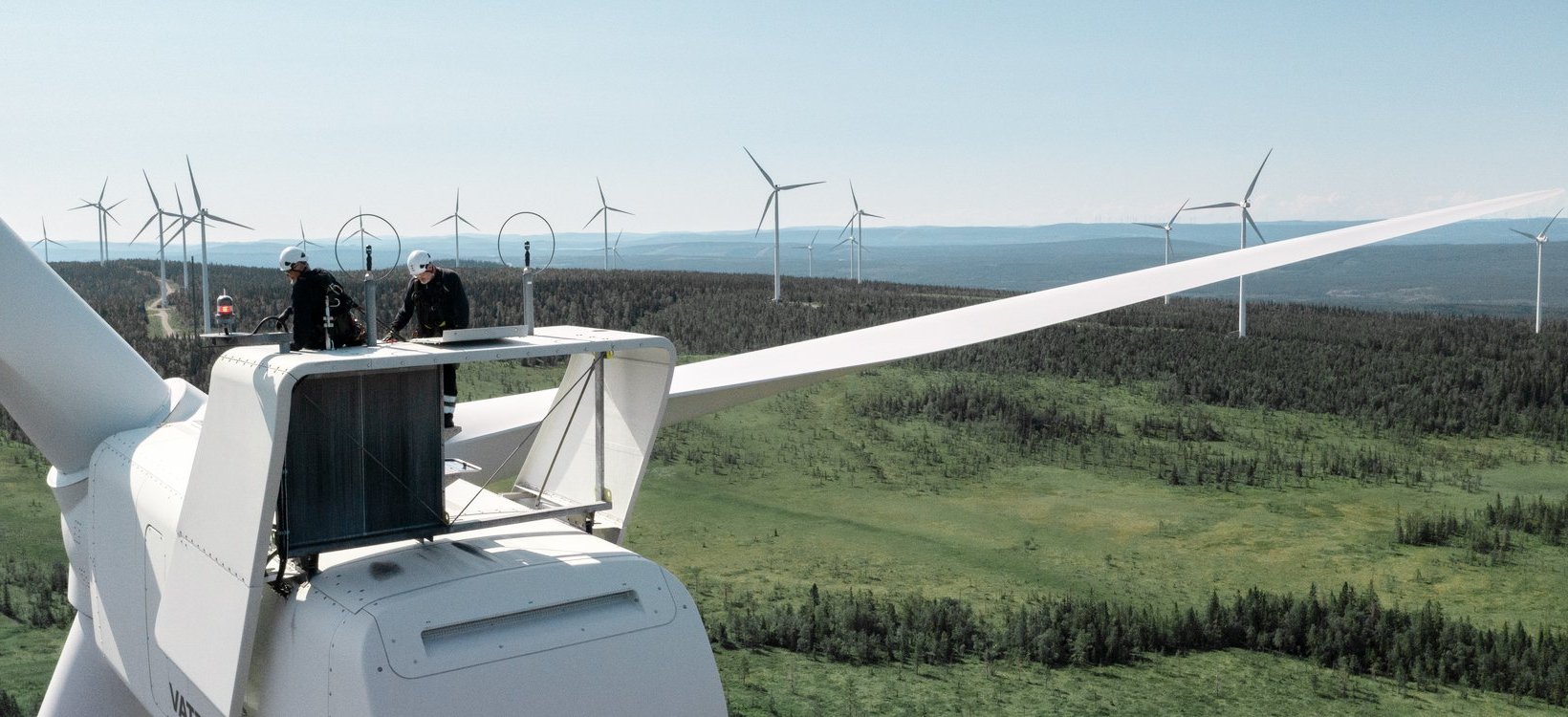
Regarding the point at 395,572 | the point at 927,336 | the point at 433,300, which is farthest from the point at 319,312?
the point at 927,336

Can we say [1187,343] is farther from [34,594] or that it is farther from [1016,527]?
[34,594]

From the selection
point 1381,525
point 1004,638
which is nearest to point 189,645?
point 1004,638

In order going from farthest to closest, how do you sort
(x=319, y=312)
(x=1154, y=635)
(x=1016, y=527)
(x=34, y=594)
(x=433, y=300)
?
(x=1016, y=527) → (x=34, y=594) → (x=1154, y=635) → (x=433, y=300) → (x=319, y=312)

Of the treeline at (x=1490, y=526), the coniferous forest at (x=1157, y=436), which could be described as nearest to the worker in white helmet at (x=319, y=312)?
the coniferous forest at (x=1157, y=436)

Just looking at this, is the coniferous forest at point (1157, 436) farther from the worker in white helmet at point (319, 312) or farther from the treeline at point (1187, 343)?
the worker in white helmet at point (319, 312)

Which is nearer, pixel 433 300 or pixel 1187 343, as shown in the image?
pixel 433 300

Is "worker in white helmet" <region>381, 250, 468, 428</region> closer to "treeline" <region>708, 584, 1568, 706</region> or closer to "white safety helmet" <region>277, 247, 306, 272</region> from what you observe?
"white safety helmet" <region>277, 247, 306, 272</region>
